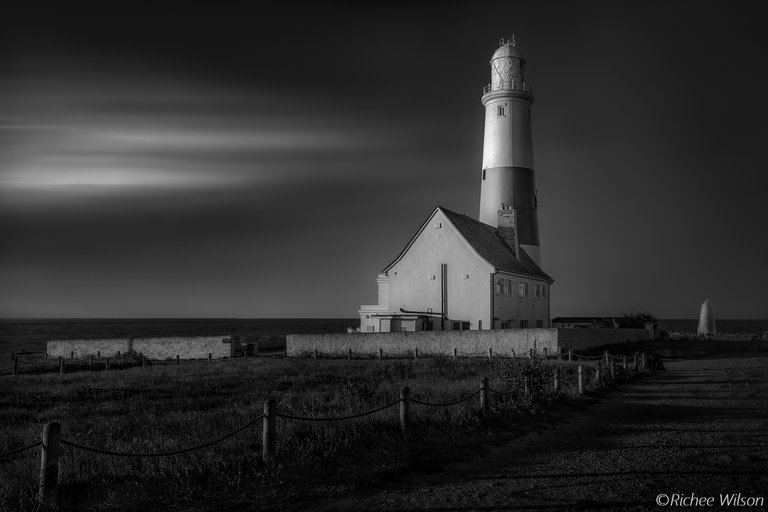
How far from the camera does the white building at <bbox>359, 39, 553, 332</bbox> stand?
4141cm

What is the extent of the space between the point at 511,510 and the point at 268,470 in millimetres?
3551

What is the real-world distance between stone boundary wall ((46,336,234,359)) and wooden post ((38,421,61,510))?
3818 centimetres

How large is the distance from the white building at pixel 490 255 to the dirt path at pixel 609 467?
24.3 m

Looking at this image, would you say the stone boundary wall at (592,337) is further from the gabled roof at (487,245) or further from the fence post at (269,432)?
the fence post at (269,432)

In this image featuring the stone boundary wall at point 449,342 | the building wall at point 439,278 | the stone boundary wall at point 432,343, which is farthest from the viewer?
the building wall at point 439,278

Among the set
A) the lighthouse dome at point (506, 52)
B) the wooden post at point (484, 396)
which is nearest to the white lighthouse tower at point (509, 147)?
the lighthouse dome at point (506, 52)

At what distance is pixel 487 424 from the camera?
13.6 m

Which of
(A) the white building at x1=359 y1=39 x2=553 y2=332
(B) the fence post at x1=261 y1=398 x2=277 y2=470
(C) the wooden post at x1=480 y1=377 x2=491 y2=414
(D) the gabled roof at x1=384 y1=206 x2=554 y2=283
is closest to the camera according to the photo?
(B) the fence post at x1=261 y1=398 x2=277 y2=470

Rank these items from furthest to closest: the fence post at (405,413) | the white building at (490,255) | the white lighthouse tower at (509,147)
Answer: the white lighthouse tower at (509,147) < the white building at (490,255) < the fence post at (405,413)

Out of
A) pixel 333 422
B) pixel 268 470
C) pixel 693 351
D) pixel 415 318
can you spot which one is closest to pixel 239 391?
pixel 333 422

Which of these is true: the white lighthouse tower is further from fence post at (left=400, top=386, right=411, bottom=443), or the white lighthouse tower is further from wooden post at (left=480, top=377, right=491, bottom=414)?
fence post at (left=400, top=386, right=411, bottom=443)

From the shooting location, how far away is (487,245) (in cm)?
4388

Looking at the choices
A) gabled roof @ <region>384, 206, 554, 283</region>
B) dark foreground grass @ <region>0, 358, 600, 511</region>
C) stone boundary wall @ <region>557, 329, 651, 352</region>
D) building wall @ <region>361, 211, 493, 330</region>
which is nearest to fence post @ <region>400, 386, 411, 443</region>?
dark foreground grass @ <region>0, 358, 600, 511</region>

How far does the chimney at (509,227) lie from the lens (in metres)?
48.3
